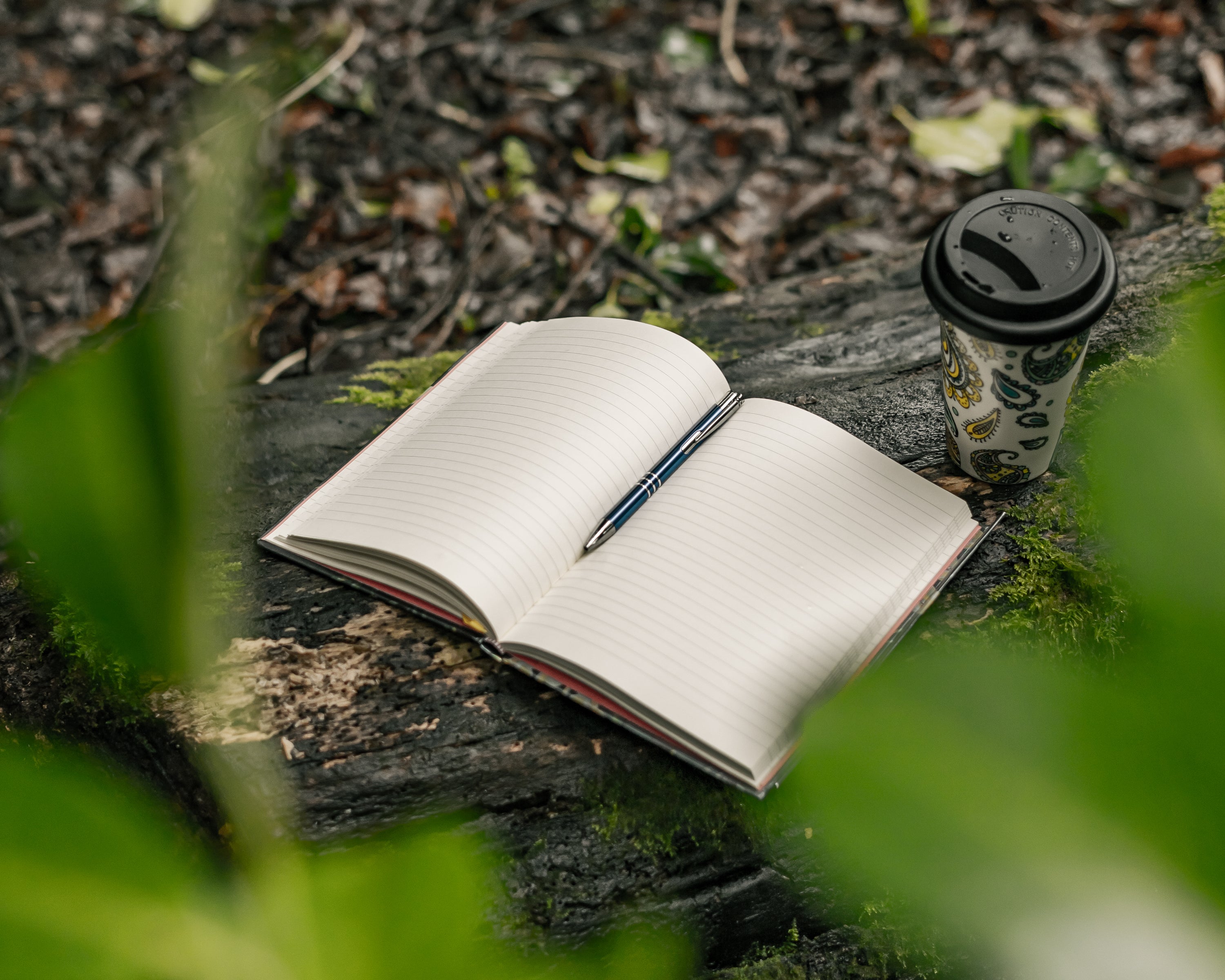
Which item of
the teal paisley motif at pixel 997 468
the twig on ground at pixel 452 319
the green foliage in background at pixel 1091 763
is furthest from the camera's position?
the twig on ground at pixel 452 319

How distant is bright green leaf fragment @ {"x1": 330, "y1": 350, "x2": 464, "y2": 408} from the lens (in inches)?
61.9

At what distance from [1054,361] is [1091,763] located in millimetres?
862

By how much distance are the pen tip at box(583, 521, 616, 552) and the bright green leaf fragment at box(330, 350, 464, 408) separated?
58 centimetres

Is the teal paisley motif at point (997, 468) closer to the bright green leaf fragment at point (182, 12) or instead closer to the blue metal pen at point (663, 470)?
the blue metal pen at point (663, 470)

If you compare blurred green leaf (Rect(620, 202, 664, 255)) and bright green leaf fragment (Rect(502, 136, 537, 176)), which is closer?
blurred green leaf (Rect(620, 202, 664, 255))

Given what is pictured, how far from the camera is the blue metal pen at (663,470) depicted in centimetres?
110

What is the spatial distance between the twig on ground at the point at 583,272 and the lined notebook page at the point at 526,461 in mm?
1011

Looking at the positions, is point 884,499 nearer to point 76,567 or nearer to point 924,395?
point 924,395

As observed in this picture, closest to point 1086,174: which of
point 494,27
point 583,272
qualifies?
point 583,272

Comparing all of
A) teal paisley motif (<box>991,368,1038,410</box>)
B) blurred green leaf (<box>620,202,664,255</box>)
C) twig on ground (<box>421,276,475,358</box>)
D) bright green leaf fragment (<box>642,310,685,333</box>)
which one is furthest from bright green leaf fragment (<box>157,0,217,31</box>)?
teal paisley motif (<box>991,368,1038,410</box>)

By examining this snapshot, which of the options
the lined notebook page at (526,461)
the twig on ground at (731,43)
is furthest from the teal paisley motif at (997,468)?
the twig on ground at (731,43)

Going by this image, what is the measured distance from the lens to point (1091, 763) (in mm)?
248

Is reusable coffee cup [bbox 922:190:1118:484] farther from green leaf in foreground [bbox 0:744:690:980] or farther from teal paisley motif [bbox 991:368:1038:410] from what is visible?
green leaf in foreground [bbox 0:744:690:980]

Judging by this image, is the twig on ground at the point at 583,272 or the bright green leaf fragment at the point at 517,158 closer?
the twig on ground at the point at 583,272
